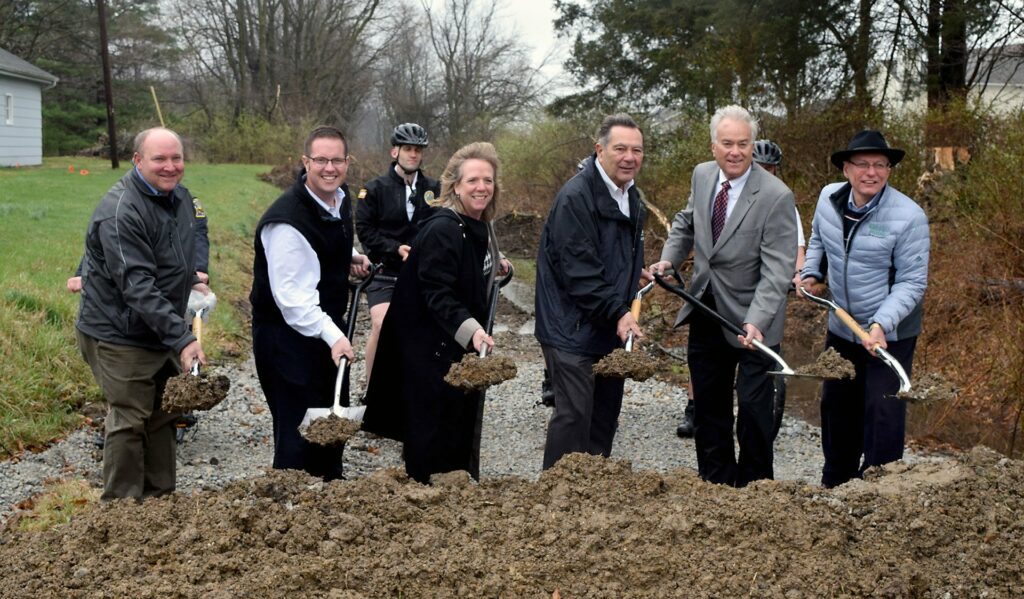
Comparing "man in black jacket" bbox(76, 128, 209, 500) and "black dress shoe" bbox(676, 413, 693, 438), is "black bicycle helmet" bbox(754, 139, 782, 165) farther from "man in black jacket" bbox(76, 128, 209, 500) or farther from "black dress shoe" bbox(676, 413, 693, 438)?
"man in black jacket" bbox(76, 128, 209, 500)

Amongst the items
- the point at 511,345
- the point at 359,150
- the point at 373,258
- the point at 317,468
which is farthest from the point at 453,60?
the point at 317,468

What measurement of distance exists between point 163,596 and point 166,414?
1.75 m

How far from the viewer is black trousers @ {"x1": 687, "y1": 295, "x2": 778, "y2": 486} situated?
5.24m

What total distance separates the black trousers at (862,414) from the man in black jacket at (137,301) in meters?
3.33

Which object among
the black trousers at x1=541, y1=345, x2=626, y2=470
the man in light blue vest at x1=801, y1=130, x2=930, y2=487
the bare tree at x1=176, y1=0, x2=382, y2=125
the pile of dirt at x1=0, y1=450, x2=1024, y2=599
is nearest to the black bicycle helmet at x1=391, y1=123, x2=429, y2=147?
the black trousers at x1=541, y1=345, x2=626, y2=470

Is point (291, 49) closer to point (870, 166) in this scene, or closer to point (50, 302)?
point (50, 302)

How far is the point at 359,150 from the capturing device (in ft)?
132

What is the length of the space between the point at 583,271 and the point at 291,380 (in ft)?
4.95

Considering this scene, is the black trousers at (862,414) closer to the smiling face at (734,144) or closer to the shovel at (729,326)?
the shovel at (729,326)

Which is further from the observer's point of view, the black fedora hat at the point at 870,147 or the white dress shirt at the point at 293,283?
the black fedora hat at the point at 870,147

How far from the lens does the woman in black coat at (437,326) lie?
4762 millimetres

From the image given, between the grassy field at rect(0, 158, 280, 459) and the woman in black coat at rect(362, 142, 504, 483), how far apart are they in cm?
295

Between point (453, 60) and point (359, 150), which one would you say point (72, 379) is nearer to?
point (359, 150)

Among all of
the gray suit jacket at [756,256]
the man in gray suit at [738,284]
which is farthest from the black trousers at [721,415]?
the gray suit jacket at [756,256]
